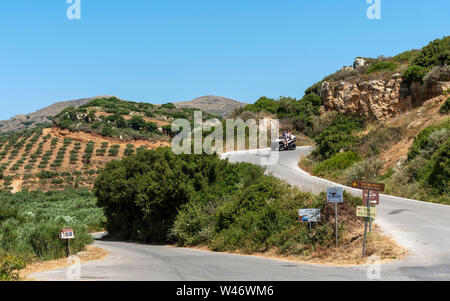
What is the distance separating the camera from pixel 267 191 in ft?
73.4

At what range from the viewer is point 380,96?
43.5 m

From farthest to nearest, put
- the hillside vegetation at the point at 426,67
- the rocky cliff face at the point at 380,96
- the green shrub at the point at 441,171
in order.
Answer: the rocky cliff face at the point at 380,96 → the hillside vegetation at the point at 426,67 → the green shrub at the point at 441,171

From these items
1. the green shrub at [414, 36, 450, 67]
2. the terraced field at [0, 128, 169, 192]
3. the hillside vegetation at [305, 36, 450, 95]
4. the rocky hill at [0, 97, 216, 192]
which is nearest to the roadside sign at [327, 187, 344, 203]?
the hillside vegetation at [305, 36, 450, 95]

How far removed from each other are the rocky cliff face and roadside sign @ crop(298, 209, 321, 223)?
2257 cm

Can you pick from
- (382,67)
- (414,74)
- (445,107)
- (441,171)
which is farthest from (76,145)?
(441,171)

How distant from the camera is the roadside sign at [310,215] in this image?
16.4m

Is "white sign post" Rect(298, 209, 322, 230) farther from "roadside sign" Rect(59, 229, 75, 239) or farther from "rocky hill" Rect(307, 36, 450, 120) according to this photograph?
"rocky hill" Rect(307, 36, 450, 120)

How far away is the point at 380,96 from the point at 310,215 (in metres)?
30.0

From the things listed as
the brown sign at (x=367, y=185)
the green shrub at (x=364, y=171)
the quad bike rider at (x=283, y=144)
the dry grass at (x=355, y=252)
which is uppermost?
the quad bike rider at (x=283, y=144)

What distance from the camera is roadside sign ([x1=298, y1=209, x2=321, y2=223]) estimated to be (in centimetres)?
1639

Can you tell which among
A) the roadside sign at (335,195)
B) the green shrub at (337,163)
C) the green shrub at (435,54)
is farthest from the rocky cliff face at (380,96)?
the roadside sign at (335,195)

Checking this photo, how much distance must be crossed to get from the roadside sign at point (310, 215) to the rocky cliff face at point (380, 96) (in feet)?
74.1

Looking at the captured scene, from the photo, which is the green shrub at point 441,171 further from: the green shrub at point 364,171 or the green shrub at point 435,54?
the green shrub at point 435,54
